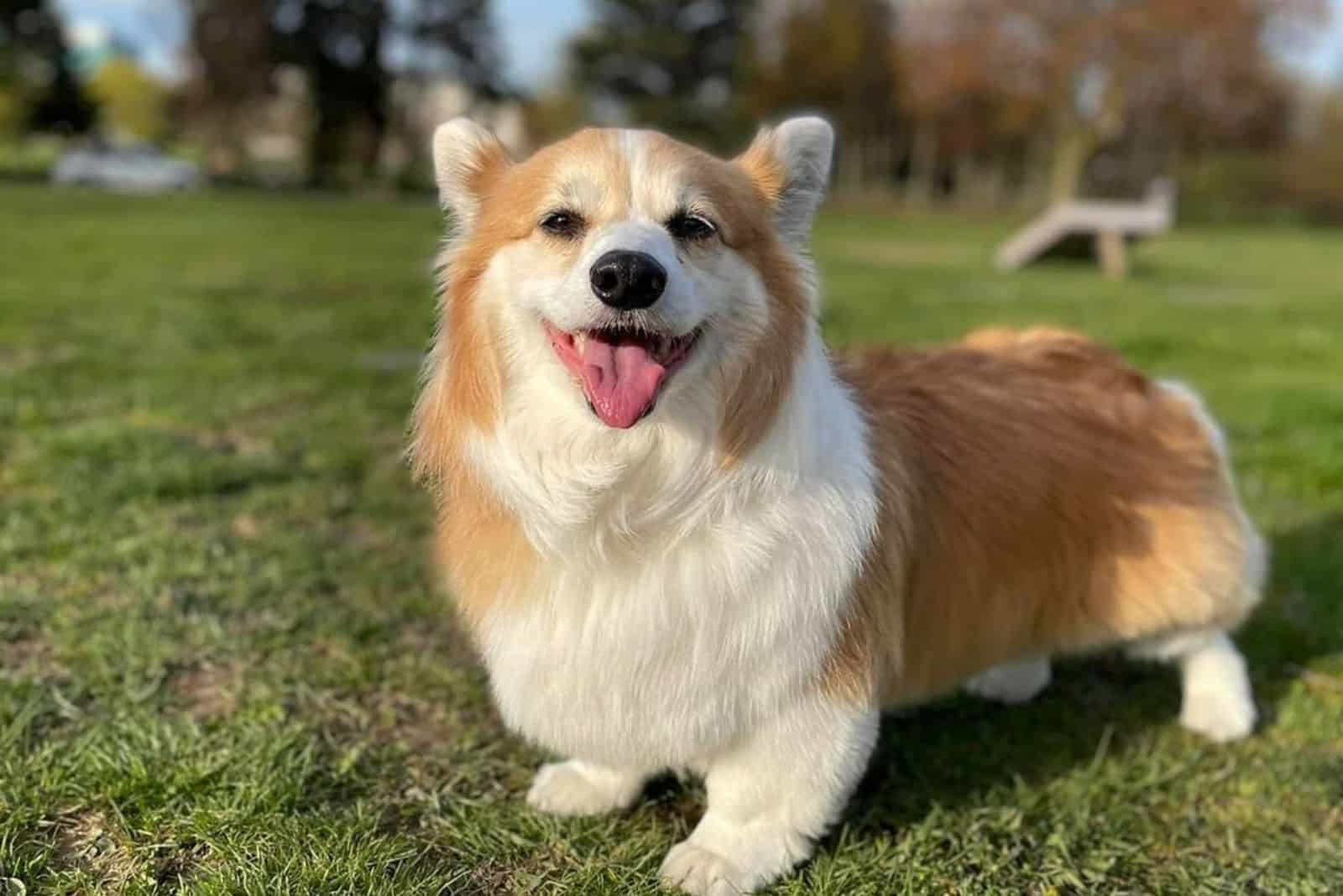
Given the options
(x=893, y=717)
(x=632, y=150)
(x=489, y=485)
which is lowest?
(x=893, y=717)

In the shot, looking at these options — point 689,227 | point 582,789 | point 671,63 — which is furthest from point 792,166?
point 671,63

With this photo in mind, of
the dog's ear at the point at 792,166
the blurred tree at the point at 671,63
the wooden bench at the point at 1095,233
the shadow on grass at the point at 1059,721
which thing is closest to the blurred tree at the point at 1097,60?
the blurred tree at the point at 671,63

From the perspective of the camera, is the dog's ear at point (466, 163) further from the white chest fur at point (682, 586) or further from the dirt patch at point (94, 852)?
the dirt patch at point (94, 852)

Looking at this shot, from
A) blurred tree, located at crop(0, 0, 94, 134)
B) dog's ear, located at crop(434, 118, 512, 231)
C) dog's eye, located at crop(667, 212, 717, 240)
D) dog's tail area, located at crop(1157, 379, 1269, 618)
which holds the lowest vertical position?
dog's tail area, located at crop(1157, 379, 1269, 618)

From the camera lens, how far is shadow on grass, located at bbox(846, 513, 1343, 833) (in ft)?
10.7

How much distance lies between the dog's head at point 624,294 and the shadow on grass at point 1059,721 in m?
1.35

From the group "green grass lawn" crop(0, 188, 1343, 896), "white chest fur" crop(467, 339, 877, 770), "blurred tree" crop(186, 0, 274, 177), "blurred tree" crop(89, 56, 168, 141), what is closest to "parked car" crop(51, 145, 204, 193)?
"blurred tree" crop(186, 0, 274, 177)

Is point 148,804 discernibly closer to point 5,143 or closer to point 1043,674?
point 1043,674

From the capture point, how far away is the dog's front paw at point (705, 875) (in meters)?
2.71

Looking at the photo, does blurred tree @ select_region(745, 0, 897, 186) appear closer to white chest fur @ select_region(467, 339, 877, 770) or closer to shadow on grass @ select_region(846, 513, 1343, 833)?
shadow on grass @ select_region(846, 513, 1343, 833)

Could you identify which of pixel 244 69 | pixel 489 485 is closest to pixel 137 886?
pixel 489 485

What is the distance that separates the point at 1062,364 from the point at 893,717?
128cm

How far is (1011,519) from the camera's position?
324 cm

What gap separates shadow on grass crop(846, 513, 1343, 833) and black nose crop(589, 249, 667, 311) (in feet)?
5.23
